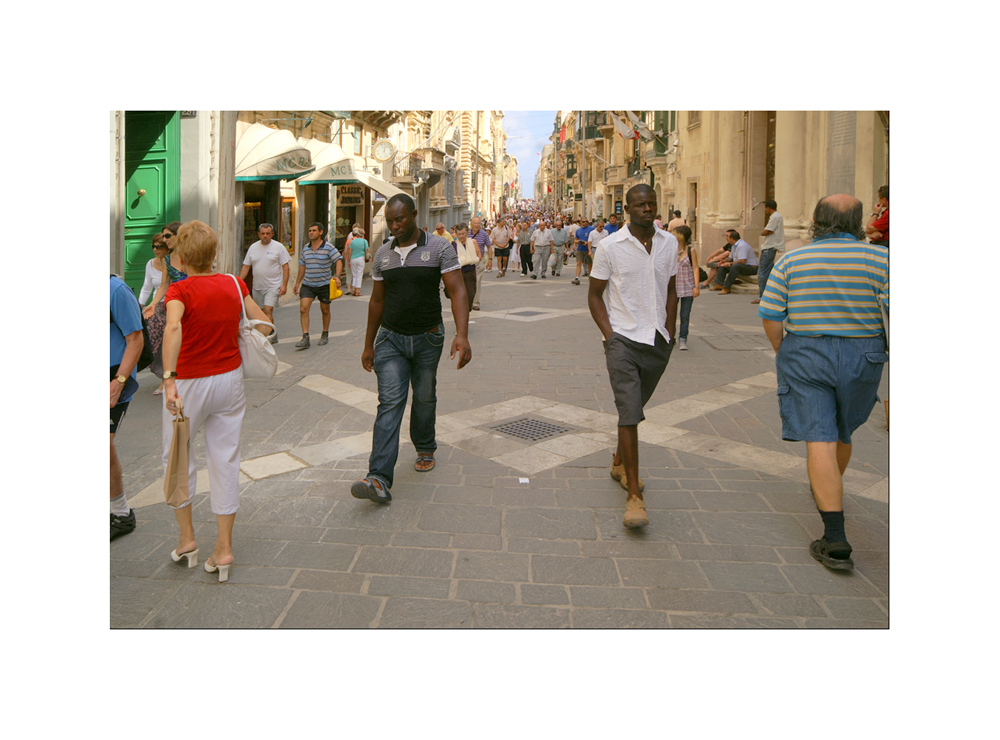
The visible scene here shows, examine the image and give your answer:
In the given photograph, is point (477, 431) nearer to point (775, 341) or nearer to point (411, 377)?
point (411, 377)

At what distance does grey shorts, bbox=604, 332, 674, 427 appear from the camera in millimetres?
4469

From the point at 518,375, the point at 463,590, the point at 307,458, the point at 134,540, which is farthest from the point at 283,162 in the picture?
the point at 463,590

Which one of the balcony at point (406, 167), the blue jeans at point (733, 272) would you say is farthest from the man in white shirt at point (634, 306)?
the balcony at point (406, 167)

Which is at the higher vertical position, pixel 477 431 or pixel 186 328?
pixel 186 328

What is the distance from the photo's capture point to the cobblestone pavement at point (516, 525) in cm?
348

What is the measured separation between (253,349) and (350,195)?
22112 millimetres

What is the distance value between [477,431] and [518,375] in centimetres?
231

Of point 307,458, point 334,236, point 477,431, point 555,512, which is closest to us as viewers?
point 555,512

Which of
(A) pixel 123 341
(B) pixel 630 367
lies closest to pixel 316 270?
(A) pixel 123 341

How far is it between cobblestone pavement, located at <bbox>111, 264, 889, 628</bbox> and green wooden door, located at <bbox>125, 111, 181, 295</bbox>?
4.51 meters

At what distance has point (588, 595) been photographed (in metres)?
3.58

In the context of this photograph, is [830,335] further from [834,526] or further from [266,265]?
[266,265]

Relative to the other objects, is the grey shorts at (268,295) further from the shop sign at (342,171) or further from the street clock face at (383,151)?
the street clock face at (383,151)

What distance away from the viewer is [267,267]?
9938 millimetres
